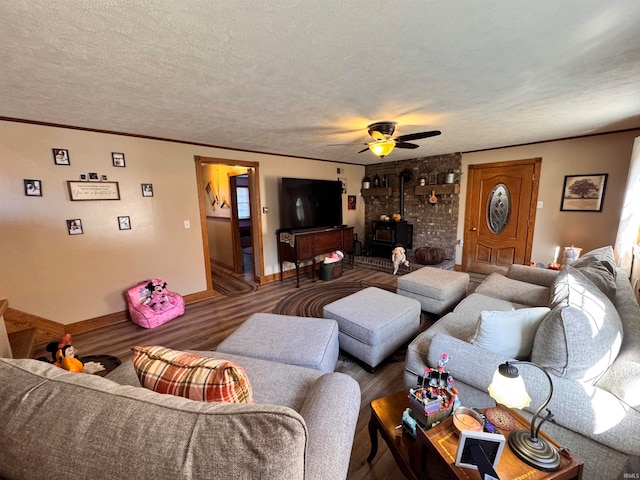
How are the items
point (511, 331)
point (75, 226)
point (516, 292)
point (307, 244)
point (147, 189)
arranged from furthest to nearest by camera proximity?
point (307, 244) → point (147, 189) → point (75, 226) → point (516, 292) → point (511, 331)

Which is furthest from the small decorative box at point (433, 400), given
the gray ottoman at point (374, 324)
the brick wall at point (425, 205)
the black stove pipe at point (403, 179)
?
the black stove pipe at point (403, 179)

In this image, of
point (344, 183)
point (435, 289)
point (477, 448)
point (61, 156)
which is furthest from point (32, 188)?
point (344, 183)

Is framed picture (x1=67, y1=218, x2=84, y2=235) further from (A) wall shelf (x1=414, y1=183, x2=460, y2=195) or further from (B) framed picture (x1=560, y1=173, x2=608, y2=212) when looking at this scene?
(B) framed picture (x1=560, y1=173, x2=608, y2=212)

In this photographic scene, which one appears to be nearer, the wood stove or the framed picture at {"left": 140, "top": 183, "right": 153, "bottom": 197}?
the framed picture at {"left": 140, "top": 183, "right": 153, "bottom": 197}

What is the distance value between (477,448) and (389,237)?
4.77 m

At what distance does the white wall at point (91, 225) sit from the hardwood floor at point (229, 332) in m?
0.44

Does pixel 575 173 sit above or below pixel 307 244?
above

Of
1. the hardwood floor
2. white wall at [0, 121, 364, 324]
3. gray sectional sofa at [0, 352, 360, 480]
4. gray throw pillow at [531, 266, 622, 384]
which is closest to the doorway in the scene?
white wall at [0, 121, 364, 324]

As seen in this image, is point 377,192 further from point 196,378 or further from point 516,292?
point 196,378

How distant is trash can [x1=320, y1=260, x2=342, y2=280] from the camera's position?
180 inches

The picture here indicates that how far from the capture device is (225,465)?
0.56 meters

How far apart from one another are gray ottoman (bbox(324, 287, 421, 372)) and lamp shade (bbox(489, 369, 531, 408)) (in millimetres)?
1195

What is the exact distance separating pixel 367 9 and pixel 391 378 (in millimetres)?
2372

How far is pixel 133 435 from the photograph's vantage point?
0.62 m
